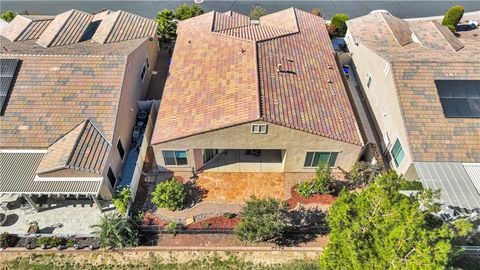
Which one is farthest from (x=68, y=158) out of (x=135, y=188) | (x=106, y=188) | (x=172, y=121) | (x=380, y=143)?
(x=380, y=143)

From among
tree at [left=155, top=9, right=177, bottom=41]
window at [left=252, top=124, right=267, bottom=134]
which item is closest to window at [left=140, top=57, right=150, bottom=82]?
tree at [left=155, top=9, right=177, bottom=41]

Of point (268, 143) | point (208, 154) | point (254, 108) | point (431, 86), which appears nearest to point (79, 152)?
point (208, 154)

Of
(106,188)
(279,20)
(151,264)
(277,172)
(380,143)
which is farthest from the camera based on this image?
(279,20)

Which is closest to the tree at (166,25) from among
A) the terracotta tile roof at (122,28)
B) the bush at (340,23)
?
the terracotta tile roof at (122,28)

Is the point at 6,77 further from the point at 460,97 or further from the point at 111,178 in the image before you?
the point at 460,97

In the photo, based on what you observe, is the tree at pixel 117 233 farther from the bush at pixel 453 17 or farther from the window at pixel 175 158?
the bush at pixel 453 17

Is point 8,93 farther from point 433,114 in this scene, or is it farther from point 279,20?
point 433,114
